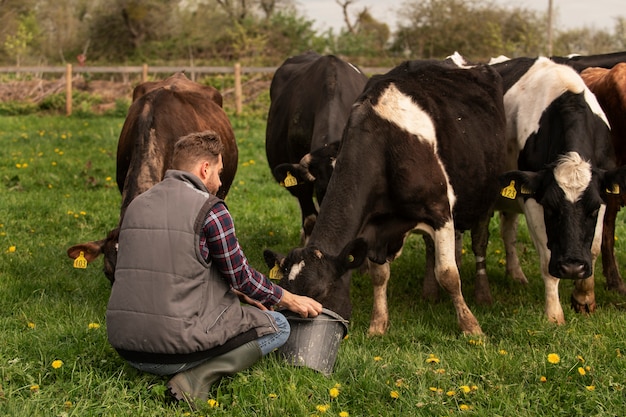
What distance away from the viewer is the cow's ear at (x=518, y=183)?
5.91m

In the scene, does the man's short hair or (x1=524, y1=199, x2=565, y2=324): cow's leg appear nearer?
the man's short hair

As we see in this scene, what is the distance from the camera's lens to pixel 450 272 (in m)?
5.98


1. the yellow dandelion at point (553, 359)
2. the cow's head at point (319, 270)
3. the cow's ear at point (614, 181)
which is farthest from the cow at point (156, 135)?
the cow's ear at point (614, 181)

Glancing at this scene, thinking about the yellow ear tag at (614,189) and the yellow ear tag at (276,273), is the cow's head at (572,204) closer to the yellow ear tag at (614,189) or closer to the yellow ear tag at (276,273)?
the yellow ear tag at (614,189)

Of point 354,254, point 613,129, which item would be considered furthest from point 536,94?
point 354,254

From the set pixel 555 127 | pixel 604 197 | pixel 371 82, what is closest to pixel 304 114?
pixel 371 82

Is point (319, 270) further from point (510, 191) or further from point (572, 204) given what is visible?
point (572, 204)

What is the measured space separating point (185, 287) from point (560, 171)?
3.18 metres

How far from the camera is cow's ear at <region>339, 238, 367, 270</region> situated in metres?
5.23

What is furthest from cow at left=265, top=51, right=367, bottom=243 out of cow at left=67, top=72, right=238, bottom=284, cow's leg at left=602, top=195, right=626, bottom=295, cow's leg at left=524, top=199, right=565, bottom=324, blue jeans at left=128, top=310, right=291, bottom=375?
cow's leg at left=602, top=195, right=626, bottom=295

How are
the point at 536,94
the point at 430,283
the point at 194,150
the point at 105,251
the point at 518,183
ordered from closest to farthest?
the point at 194,150 → the point at 105,251 → the point at 518,183 → the point at 536,94 → the point at 430,283

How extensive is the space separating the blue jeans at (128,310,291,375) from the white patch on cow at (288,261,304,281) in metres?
0.48

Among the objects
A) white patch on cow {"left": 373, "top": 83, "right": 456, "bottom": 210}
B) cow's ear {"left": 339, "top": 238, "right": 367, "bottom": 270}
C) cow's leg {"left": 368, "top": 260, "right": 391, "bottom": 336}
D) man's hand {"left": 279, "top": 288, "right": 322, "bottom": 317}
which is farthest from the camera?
cow's leg {"left": 368, "top": 260, "right": 391, "bottom": 336}

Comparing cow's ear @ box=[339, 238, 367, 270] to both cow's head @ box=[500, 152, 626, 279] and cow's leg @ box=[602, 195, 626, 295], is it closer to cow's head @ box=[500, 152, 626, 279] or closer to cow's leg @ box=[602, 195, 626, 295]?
Result: cow's head @ box=[500, 152, 626, 279]
